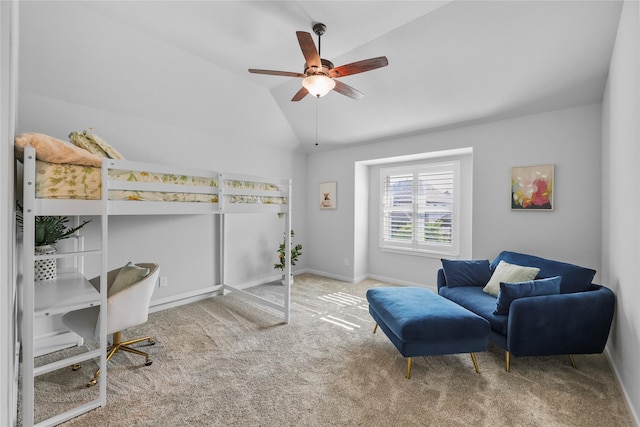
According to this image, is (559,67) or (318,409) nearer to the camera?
(318,409)

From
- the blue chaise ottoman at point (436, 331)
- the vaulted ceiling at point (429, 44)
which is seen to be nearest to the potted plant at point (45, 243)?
the vaulted ceiling at point (429, 44)

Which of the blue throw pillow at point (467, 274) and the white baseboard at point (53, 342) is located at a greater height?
the blue throw pillow at point (467, 274)

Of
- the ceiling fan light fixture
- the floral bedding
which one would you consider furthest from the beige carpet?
the ceiling fan light fixture

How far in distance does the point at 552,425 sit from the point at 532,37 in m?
2.97

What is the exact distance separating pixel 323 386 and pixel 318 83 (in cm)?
239

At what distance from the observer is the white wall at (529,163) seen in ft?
9.53

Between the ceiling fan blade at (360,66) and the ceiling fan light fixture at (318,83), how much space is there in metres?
0.07

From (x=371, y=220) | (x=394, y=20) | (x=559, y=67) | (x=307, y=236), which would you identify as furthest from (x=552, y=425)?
(x=307, y=236)

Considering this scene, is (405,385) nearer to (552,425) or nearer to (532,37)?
(552,425)

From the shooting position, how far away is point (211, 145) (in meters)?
4.04

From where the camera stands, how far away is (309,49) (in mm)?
2061

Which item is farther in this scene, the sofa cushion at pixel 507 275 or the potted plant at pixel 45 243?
the sofa cushion at pixel 507 275

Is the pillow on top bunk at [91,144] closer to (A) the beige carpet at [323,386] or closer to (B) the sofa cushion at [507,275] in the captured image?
(A) the beige carpet at [323,386]

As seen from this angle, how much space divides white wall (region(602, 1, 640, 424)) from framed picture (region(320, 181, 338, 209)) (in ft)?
11.4
